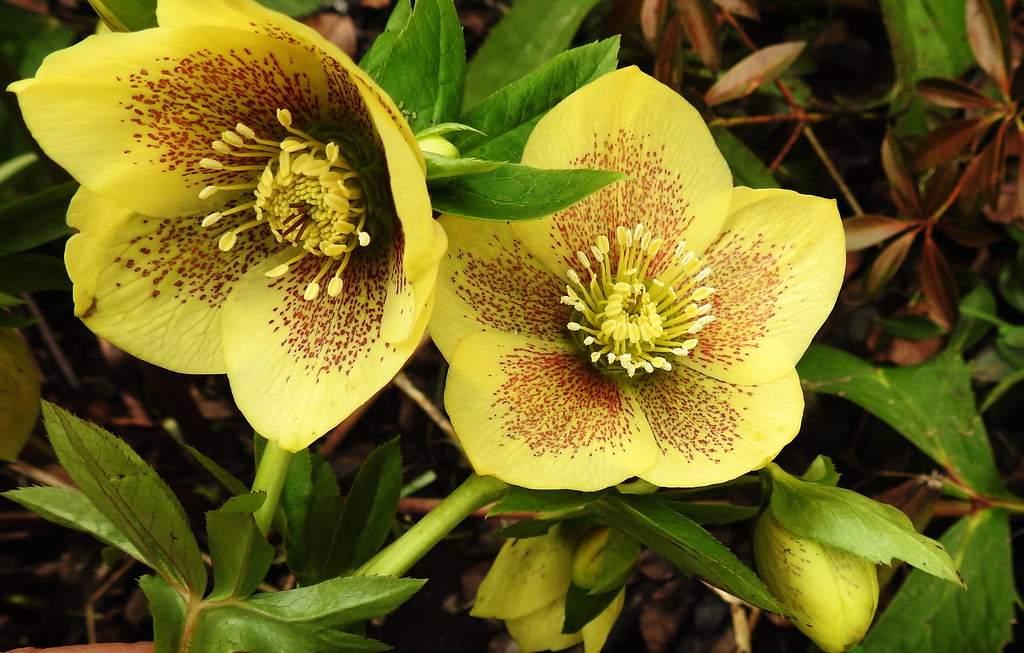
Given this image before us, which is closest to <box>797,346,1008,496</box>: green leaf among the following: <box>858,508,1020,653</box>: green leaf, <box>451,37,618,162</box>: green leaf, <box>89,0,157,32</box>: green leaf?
<box>858,508,1020,653</box>: green leaf

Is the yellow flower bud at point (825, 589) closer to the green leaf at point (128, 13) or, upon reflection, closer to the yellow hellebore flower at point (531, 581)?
the yellow hellebore flower at point (531, 581)

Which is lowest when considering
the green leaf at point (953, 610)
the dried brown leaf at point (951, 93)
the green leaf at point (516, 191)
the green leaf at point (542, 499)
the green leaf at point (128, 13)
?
the green leaf at point (953, 610)

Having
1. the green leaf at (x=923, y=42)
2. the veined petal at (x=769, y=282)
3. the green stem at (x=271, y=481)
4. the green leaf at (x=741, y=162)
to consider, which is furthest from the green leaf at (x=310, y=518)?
the green leaf at (x=923, y=42)

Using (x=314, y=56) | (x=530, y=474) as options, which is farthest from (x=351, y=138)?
(x=530, y=474)

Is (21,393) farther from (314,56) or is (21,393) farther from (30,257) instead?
(314,56)

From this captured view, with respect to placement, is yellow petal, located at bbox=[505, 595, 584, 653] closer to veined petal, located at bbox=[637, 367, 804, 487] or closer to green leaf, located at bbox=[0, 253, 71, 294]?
veined petal, located at bbox=[637, 367, 804, 487]

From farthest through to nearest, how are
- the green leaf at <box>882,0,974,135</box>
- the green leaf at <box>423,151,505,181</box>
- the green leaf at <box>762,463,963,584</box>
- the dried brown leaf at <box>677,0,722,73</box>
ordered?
the green leaf at <box>882,0,974,135</box>, the dried brown leaf at <box>677,0,722,73</box>, the green leaf at <box>762,463,963,584</box>, the green leaf at <box>423,151,505,181</box>
